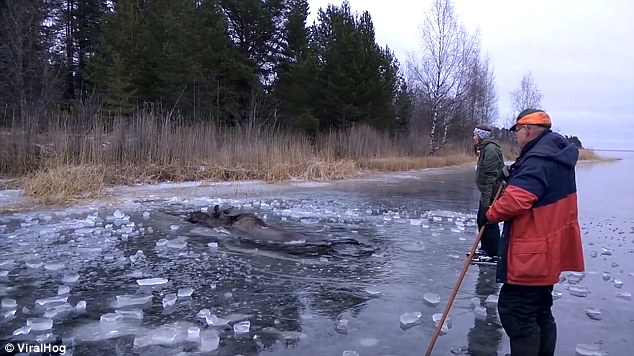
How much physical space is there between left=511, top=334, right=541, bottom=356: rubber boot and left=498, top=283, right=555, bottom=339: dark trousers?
0.07 feet

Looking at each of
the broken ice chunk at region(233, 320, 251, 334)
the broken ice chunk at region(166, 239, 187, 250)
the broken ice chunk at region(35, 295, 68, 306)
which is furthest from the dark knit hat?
the broken ice chunk at region(166, 239, 187, 250)

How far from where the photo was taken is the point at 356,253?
19.6 ft

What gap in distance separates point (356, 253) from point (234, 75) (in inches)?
727

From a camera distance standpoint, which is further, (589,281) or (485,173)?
(485,173)

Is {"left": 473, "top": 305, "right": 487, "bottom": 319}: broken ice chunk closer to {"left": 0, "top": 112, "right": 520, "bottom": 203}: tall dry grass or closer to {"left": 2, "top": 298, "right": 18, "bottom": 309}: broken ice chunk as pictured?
{"left": 2, "top": 298, "right": 18, "bottom": 309}: broken ice chunk

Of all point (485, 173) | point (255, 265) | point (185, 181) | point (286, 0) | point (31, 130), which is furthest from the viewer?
point (286, 0)

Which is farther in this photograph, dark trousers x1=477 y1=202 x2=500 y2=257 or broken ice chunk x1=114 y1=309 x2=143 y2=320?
dark trousers x1=477 y1=202 x2=500 y2=257

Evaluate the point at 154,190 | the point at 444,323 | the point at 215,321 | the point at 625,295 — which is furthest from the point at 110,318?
the point at 154,190

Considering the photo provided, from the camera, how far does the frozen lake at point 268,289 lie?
3.40 metres

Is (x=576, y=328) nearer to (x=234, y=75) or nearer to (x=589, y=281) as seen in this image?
(x=589, y=281)

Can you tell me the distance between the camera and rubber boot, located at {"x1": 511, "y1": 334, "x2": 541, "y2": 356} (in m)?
2.84

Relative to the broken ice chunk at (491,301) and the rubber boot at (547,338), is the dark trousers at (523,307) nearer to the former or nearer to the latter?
the rubber boot at (547,338)

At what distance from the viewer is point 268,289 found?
4516mm

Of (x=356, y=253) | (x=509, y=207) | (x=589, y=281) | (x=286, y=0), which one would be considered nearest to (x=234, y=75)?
(x=286, y=0)
